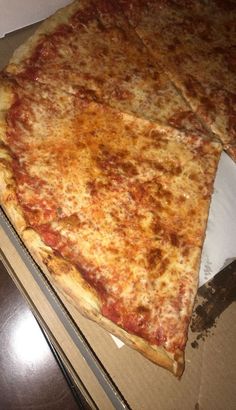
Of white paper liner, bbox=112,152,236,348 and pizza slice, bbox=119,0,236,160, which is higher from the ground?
pizza slice, bbox=119,0,236,160

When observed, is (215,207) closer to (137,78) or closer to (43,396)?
(137,78)

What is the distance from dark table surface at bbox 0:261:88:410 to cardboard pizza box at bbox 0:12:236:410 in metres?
0.28

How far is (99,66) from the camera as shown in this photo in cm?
250

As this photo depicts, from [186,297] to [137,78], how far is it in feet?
4.73

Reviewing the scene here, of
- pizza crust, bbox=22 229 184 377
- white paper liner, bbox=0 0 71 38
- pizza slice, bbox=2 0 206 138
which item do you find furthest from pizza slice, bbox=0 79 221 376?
white paper liner, bbox=0 0 71 38

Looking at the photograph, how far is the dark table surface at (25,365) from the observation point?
2.02 meters

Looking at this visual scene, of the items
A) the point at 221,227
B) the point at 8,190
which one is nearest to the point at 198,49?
the point at 221,227

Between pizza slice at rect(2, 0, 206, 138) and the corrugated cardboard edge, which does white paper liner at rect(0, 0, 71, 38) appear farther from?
the corrugated cardboard edge

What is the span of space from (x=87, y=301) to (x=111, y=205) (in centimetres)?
55

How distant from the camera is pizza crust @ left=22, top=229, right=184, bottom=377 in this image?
173 cm

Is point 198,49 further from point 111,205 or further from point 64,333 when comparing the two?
point 64,333

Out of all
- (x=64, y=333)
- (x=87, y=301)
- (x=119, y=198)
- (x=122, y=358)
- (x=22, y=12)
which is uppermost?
(x=22, y=12)

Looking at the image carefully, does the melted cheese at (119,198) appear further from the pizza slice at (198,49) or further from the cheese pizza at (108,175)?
the pizza slice at (198,49)

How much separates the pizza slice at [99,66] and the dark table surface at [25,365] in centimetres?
118
